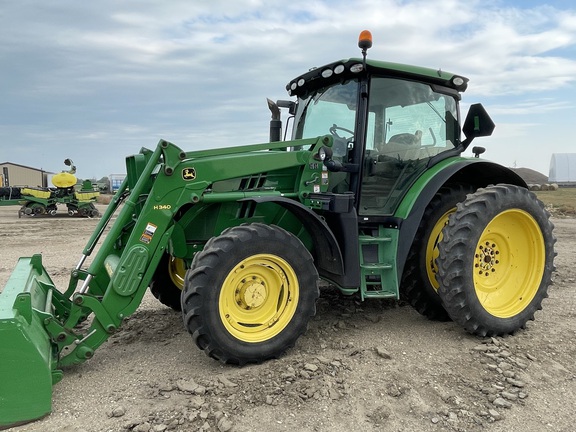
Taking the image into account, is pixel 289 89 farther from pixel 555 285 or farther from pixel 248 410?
pixel 555 285

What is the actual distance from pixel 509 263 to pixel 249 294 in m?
2.64

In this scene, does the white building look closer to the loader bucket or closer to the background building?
the background building

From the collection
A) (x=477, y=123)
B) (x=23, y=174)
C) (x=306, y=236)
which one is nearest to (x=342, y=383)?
(x=306, y=236)

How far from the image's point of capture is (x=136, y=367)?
12.6 ft

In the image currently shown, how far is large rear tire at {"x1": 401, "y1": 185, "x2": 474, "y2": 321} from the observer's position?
4.72 metres

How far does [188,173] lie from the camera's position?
3.89 m

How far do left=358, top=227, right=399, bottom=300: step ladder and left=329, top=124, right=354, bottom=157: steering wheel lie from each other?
82cm

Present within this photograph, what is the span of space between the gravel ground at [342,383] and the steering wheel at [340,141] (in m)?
1.62

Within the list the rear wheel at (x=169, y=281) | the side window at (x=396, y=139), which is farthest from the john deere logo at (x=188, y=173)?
the side window at (x=396, y=139)

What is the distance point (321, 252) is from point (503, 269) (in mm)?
1866

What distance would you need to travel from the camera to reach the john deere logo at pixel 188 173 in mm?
3875

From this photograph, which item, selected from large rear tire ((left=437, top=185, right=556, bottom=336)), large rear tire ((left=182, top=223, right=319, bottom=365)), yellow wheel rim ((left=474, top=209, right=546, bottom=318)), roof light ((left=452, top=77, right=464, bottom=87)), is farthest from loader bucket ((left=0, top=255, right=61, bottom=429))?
roof light ((left=452, top=77, right=464, bottom=87))

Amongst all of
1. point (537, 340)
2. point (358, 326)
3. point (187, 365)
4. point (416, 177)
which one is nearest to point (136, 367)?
point (187, 365)

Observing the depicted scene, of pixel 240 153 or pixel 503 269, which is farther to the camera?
pixel 503 269
